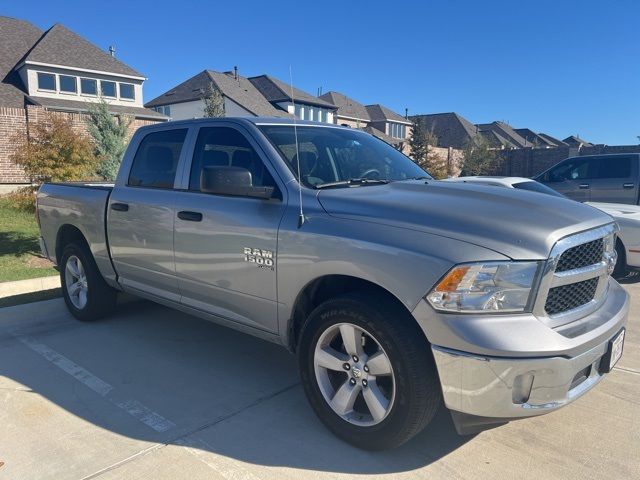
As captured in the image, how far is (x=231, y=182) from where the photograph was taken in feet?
11.0

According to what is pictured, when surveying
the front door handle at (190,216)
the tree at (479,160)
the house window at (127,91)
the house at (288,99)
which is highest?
the house at (288,99)

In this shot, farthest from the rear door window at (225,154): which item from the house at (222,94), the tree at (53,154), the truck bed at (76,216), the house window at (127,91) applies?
the house at (222,94)

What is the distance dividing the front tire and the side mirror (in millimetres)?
880

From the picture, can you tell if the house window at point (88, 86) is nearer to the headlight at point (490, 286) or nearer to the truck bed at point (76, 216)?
the truck bed at point (76, 216)

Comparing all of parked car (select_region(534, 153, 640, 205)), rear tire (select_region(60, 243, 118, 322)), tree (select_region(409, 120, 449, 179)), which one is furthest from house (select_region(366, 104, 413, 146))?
rear tire (select_region(60, 243, 118, 322))

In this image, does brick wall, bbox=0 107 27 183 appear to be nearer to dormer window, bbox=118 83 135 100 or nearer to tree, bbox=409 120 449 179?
tree, bbox=409 120 449 179

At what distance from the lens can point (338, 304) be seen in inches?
117

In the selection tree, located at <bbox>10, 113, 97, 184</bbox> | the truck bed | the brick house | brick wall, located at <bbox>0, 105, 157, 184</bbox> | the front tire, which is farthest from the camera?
the brick house

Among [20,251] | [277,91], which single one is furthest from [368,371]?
[277,91]

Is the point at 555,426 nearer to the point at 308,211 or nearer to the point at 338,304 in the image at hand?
the point at 338,304

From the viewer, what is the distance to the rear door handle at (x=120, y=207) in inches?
179

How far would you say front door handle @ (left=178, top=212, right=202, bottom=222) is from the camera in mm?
3820

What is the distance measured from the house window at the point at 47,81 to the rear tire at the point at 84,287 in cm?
2707

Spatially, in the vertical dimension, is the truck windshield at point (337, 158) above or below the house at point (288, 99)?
below
